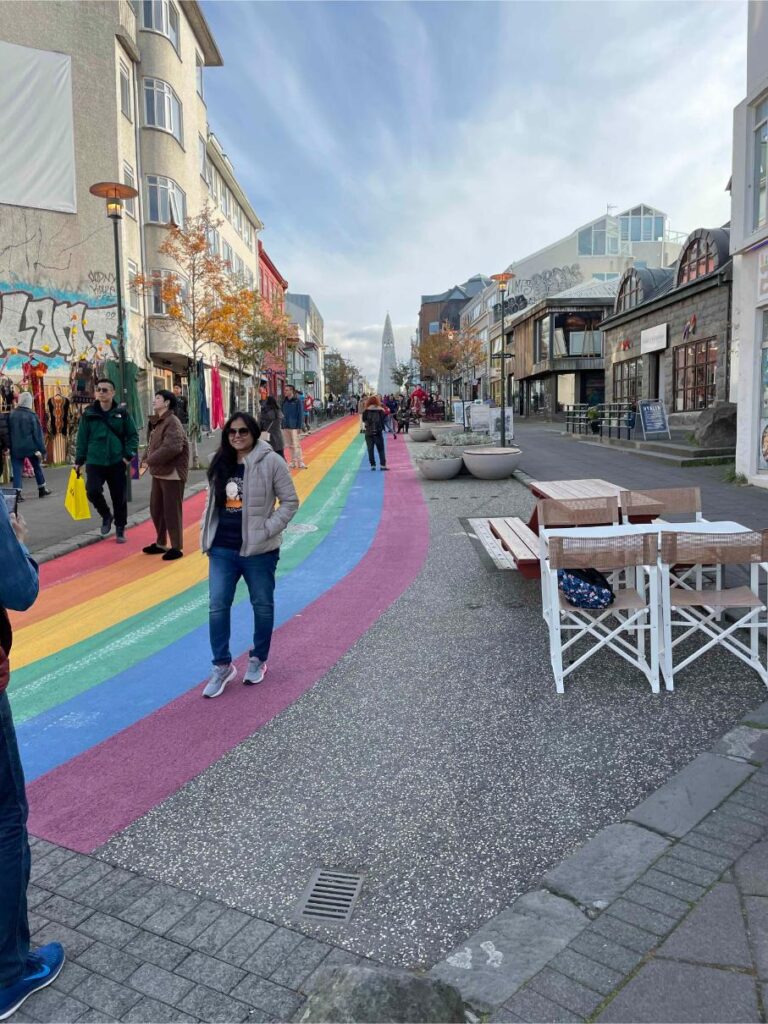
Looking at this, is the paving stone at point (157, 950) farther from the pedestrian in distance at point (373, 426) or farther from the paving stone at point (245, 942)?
the pedestrian in distance at point (373, 426)

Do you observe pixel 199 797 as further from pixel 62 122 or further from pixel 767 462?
pixel 62 122

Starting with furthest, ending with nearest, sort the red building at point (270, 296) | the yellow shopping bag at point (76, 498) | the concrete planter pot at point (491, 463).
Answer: the red building at point (270, 296)
the concrete planter pot at point (491, 463)
the yellow shopping bag at point (76, 498)

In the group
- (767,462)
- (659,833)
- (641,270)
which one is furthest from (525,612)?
(641,270)

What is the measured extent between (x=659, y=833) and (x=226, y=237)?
37.8 meters

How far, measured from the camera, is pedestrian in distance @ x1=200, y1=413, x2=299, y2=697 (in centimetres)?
490

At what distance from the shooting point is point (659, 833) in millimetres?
3143

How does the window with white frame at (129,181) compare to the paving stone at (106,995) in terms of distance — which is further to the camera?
the window with white frame at (129,181)

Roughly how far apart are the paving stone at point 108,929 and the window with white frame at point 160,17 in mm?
28967

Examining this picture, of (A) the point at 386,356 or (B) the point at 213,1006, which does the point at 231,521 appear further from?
(A) the point at 386,356

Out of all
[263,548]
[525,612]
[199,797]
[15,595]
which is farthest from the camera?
[525,612]

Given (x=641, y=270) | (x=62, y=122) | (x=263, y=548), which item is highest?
(x=62, y=122)

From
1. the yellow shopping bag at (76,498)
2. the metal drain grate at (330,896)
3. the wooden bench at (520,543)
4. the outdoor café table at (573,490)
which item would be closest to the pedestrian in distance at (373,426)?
the yellow shopping bag at (76,498)

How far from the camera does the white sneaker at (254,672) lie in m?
5.08

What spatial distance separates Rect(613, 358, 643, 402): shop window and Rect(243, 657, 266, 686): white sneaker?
25317 mm
